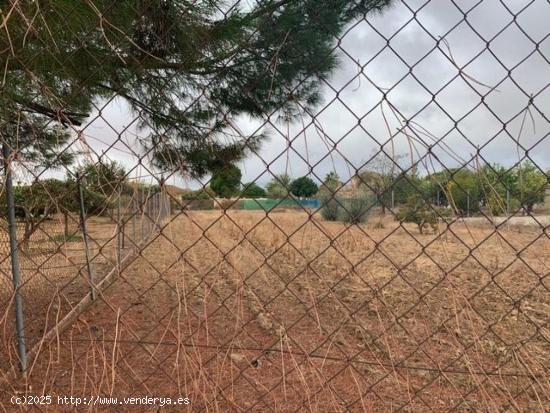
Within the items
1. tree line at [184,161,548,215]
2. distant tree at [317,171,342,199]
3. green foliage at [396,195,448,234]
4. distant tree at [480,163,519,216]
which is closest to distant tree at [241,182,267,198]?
tree line at [184,161,548,215]

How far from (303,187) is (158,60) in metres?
0.67

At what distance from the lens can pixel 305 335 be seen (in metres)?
3.60

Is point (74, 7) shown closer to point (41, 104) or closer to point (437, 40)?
point (41, 104)

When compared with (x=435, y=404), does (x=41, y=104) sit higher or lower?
higher

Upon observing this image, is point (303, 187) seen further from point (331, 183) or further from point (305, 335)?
point (305, 335)

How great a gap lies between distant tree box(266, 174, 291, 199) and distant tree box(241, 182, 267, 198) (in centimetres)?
3

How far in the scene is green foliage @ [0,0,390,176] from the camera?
1441 millimetres

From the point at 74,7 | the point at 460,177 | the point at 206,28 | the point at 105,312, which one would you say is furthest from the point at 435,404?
the point at 105,312

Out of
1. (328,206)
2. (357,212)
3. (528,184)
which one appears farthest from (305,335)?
(528,184)

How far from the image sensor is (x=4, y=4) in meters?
1.37

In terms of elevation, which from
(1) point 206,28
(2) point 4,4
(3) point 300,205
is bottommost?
(3) point 300,205

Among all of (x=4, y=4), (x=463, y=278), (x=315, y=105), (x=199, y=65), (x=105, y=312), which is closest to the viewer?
(x=4, y=4)

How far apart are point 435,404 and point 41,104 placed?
7.25ft

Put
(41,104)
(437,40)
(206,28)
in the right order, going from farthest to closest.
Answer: (206,28)
(41,104)
(437,40)
